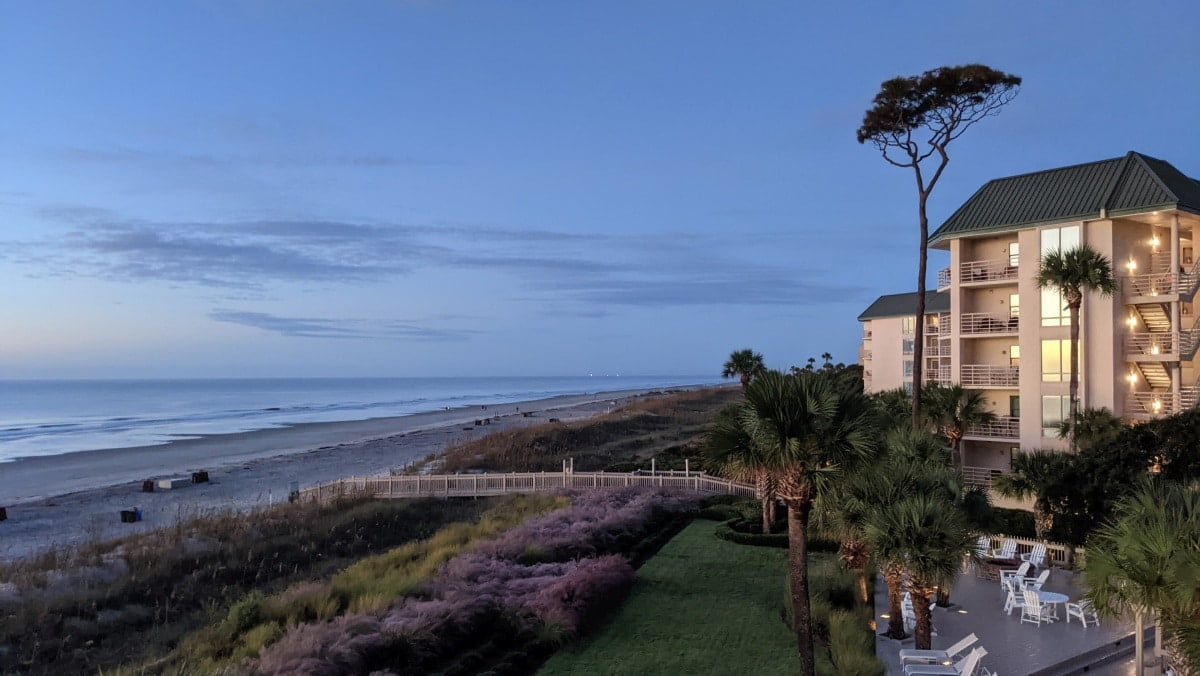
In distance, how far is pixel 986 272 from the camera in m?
28.3

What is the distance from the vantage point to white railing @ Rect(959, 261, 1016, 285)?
27.6 m

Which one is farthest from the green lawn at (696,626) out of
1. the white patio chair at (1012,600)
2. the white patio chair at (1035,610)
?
the white patio chair at (1035,610)

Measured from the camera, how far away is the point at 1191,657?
24.5 ft

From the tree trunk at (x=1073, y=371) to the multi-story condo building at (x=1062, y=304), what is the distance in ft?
3.95

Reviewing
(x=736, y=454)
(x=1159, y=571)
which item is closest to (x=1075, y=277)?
(x=1159, y=571)

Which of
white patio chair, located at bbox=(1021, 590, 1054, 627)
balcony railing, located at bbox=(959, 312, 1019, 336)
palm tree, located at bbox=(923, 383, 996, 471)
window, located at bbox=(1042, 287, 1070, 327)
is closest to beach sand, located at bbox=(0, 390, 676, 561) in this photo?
white patio chair, located at bbox=(1021, 590, 1054, 627)

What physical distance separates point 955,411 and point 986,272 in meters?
5.71

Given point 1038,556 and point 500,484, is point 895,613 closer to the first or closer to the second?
point 1038,556

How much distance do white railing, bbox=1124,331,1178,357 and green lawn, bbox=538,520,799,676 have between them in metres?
15.2

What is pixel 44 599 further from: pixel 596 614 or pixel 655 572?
pixel 655 572

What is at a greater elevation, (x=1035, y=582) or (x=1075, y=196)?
(x=1075, y=196)

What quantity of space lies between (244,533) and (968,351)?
27004 mm

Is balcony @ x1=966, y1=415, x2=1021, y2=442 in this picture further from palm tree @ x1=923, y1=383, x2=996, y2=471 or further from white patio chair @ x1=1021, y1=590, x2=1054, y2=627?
white patio chair @ x1=1021, y1=590, x2=1054, y2=627

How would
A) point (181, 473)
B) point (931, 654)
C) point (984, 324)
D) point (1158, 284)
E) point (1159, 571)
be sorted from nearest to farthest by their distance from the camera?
point (1159, 571) < point (931, 654) < point (1158, 284) < point (984, 324) < point (181, 473)
